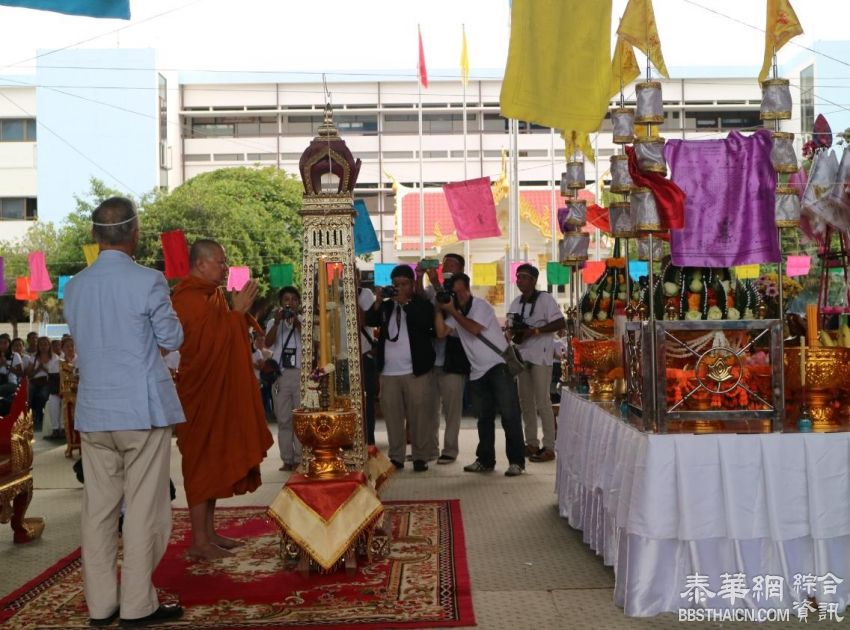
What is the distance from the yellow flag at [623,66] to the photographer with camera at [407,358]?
2686 mm

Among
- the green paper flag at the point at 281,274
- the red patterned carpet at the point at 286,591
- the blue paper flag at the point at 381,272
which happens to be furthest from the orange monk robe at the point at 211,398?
the blue paper flag at the point at 381,272

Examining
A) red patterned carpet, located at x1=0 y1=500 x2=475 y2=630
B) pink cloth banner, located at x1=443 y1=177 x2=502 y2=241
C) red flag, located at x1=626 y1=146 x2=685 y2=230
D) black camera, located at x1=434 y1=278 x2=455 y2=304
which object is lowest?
red patterned carpet, located at x1=0 y1=500 x2=475 y2=630

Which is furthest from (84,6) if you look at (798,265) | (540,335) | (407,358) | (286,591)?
(798,265)

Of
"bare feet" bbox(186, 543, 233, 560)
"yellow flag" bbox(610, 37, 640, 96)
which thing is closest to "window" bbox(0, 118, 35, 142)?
"yellow flag" bbox(610, 37, 640, 96)

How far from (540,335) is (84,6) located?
538 cm

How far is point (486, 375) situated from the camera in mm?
8070

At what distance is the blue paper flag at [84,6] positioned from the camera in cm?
366

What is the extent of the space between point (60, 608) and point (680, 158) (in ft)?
11.5

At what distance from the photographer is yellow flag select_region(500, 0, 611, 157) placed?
4598 mm

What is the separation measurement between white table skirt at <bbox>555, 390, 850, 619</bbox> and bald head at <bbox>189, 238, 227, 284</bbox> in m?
2.39

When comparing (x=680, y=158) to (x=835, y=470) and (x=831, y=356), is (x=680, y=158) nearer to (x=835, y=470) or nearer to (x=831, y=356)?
(x=831, y=356)

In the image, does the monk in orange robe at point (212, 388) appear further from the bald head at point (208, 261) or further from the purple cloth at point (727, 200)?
the purple cloth at point (727, 200)

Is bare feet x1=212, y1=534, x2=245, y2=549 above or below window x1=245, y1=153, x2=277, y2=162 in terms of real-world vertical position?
below

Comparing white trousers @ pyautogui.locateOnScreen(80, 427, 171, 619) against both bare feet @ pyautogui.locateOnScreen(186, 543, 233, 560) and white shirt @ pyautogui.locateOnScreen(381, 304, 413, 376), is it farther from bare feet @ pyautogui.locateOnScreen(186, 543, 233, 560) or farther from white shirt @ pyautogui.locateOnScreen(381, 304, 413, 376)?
white shirt @ pyautogui.locateOnScreen(381, 304, 413, 376)
